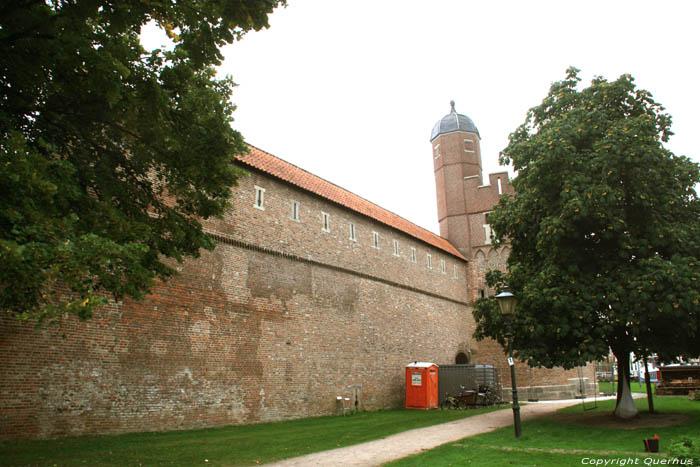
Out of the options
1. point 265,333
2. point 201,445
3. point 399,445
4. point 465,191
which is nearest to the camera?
point 201,445

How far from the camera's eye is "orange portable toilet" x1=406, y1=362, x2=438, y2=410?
22.8 metres

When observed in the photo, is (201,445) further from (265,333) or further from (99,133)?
(99,133)

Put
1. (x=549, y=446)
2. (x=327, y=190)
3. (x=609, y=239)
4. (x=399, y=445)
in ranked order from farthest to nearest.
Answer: (x=327, y=190) → (x=609, y=239) → (x=399, y=445) → (x=549, y=446)

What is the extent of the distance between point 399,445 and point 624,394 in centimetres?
859

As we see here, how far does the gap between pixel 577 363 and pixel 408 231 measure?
48.2 feet

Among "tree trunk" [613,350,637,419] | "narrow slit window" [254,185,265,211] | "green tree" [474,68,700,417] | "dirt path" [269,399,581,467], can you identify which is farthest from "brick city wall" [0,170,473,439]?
"tree trunk" [613,350,637,419]

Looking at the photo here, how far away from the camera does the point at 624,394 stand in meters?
15.7

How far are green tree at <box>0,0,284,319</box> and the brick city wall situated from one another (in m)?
2.35

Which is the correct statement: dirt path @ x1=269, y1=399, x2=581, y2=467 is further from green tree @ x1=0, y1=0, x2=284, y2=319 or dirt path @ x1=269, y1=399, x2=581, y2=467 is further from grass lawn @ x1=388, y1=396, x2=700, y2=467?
green tree @ x1=0, y1=0, x2=284, y2=319

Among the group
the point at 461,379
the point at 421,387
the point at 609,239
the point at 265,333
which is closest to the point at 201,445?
the point at 265,333

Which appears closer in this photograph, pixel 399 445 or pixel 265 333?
pixel 399 445

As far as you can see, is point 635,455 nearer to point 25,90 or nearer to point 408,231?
point 25,90

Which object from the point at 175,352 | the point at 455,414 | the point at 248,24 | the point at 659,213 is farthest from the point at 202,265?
the point at 659,213

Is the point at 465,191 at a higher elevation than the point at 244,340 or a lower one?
higher
